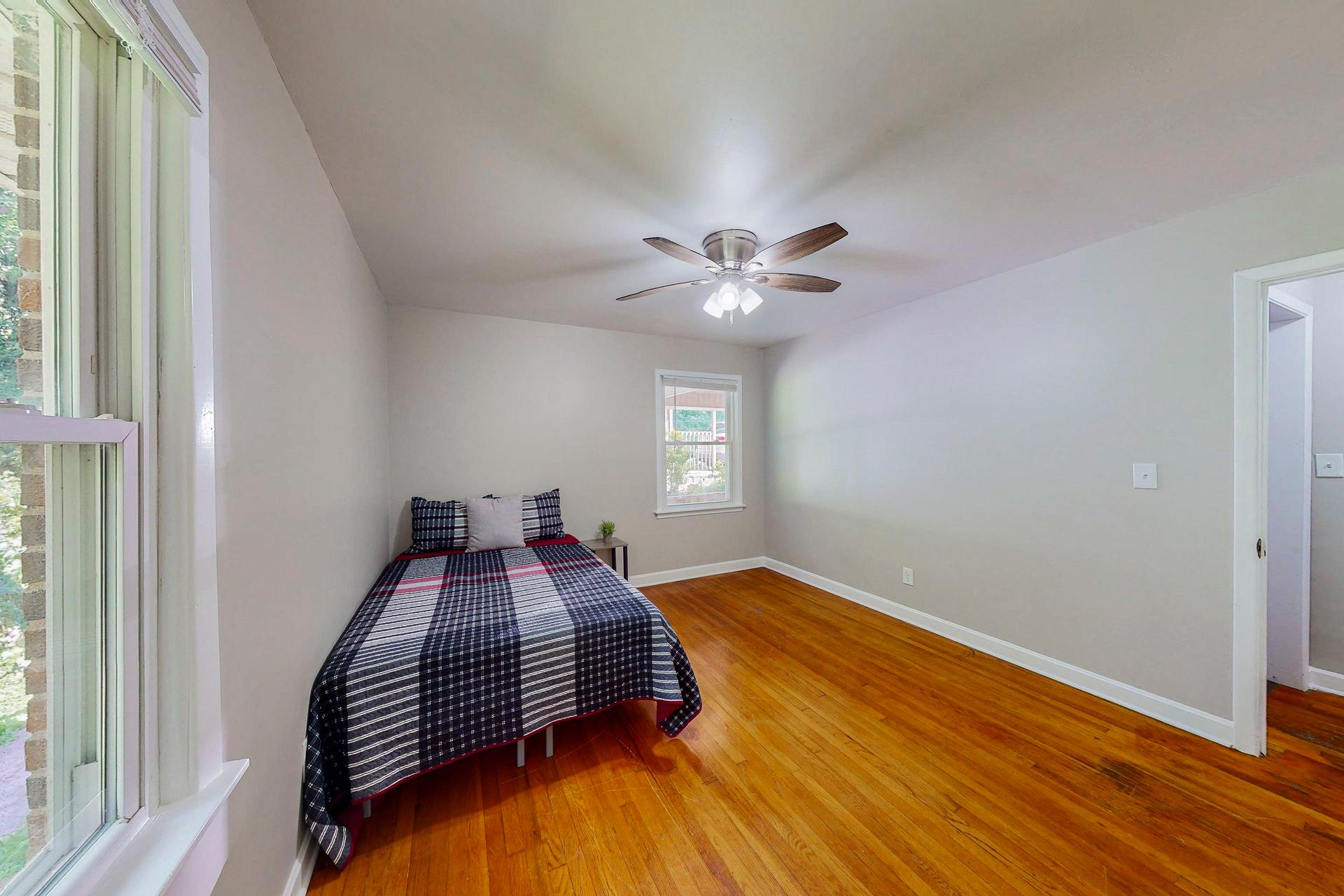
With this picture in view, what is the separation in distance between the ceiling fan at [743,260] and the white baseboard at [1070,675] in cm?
241

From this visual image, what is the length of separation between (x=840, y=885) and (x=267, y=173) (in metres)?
2.62

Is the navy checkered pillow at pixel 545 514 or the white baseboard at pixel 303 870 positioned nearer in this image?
the white baseboard at pixel 303 870

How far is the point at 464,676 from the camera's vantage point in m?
1.69

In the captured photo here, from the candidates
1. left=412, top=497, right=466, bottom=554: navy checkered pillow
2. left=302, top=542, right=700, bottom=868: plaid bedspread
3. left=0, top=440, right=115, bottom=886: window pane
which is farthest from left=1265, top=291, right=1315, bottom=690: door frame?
left=412, top=497, right=466, bottom=554: navy checkered pillow

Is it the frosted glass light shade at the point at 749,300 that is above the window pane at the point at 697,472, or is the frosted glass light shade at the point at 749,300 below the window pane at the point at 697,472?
above

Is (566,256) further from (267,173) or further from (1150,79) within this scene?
(1150,79)

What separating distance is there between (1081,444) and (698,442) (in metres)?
2.86

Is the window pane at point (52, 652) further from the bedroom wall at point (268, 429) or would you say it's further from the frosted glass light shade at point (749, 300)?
the frosted glass light shade at point (749, 300)

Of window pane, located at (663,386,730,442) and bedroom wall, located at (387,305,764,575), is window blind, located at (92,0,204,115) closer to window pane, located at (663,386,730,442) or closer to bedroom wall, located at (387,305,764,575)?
bedroom wall, located at (387,305,764,575)

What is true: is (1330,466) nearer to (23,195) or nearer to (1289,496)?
(1289,496)

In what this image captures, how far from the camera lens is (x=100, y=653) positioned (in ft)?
2.19

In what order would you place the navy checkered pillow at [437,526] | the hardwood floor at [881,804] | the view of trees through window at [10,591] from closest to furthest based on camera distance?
the view of trees through window at [10,591], the hardwood floor at [881,804], the navy checkered pillow at [437,526]

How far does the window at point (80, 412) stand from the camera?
0.55 m

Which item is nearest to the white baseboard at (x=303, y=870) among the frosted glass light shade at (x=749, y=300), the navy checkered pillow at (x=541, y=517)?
the navy checkered pillow at (x=541, y=517)
